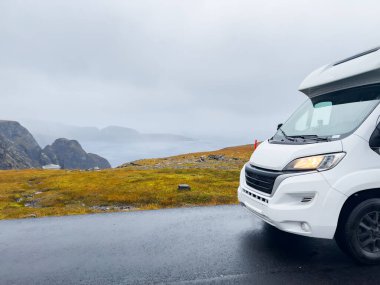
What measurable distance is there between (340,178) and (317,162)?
0.40 meters

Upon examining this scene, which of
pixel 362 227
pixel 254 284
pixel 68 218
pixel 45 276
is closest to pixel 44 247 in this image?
pixel 45 276

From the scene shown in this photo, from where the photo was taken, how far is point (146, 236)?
7180mm

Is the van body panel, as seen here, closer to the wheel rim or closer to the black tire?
the black tire

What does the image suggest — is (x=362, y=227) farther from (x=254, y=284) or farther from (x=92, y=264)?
(x=92, y=264)

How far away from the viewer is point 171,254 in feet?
19.4

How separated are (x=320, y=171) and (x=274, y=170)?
0.79 metres

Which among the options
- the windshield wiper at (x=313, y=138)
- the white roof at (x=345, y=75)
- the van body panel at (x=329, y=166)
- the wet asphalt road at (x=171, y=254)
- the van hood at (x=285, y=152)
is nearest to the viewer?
the wet asphalt road at (x=171, y=254)

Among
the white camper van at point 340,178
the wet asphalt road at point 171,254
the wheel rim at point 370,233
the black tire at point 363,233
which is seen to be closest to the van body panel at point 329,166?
the white camper van at point 340,178

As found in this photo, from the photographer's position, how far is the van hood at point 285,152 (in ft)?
16.8

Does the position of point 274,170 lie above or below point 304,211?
above

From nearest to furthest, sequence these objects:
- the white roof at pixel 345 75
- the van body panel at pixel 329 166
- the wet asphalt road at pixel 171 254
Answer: the wet asphalt road at pixel 171 254 → the van body panel at pixel 329 166 → the white roof at pixel 345 75

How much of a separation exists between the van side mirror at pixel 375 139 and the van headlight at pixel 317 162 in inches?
18.9

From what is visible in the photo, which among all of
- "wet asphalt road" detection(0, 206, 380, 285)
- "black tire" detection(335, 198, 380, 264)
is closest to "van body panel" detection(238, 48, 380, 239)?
"black tire" detection(335, 198, 380, 264)

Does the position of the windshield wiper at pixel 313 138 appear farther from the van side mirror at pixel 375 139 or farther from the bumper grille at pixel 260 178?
the bumper grille at pixel 260 178
